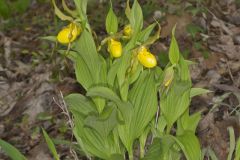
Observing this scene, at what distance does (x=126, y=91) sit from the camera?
5.70 feet

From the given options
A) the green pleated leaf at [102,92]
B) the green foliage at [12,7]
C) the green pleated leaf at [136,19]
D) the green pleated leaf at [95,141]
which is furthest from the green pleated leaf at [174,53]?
the green foliage at [12,7]

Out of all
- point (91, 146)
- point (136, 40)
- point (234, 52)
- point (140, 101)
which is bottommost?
point (234, 52)

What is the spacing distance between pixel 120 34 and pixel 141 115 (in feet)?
1.05

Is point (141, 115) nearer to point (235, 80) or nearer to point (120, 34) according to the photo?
point (120, 34)

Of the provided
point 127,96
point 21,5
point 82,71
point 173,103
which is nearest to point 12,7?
point 21,5

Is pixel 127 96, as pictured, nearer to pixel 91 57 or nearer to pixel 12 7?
pixel 91 57

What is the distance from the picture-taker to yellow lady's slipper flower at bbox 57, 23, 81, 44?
163 cm

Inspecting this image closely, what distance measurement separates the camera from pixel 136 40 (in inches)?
65.6

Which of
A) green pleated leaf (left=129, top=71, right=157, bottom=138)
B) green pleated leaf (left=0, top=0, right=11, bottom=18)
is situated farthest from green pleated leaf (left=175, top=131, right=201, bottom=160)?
green pleated leaf (left=0, top=0, right=11, bottom=18)

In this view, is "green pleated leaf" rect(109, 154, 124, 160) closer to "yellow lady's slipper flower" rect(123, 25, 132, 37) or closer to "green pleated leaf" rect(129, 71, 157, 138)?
"green pleated leaf" rect(129, 71, 157, 138)

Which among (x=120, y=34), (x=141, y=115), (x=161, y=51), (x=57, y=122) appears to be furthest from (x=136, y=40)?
(x=161, y=51)

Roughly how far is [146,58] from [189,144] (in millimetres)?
355

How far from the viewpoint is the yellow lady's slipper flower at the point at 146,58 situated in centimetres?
157

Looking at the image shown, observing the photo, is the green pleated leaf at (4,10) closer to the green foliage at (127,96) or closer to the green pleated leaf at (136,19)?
the green foliage at (127,96)
